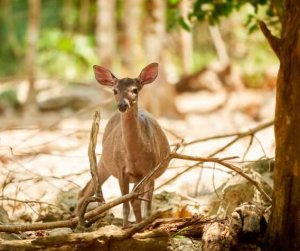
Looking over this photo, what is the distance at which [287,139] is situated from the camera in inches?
184

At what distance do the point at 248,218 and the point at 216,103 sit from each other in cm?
1506

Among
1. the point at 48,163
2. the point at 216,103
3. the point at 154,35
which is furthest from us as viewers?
the point at 216,103

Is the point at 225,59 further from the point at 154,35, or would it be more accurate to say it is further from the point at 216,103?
the point at 154,35

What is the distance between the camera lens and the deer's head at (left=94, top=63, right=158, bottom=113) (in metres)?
5.66

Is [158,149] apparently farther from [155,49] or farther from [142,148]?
[155,49]

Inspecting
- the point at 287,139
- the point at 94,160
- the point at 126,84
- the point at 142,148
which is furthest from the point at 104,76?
the point at 287,139

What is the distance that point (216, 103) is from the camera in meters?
19.7

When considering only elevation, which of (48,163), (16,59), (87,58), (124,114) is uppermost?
(16,59)

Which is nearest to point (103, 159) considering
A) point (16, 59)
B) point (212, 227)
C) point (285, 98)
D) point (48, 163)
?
point (212, 227)

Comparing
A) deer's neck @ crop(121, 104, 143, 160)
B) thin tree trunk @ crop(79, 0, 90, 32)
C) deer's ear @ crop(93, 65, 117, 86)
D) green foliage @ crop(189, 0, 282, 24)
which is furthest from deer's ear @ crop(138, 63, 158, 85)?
thin tree trunk @ crop(79, 0, 90, 32)

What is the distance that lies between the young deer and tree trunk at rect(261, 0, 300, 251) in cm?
144

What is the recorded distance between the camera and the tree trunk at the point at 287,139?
15.1ft

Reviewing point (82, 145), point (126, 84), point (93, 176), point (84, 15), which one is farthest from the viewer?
point (84, 15)

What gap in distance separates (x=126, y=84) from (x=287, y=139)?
1844 millimetres
